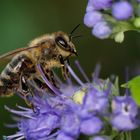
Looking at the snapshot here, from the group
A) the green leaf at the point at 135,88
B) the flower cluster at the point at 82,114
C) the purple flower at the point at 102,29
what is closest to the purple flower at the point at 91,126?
the flower cluster at the point at 82,114

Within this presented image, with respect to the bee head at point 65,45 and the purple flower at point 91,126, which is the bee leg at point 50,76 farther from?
the purple flower at point 91,126

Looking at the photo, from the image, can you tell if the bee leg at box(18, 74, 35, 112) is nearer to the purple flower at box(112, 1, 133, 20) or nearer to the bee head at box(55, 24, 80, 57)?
the bee head at box(55, 24, 80, 57)

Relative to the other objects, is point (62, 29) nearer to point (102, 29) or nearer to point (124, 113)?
point (102, 29)

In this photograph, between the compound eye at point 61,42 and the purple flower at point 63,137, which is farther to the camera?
the compound eye at point 61,42

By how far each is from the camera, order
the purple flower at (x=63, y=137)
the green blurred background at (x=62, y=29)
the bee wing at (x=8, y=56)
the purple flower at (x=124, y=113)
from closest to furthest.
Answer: the purple flower at (x=124, y=113) < the purple flower at (x=63, y=137) < the bee wing at (x=8, y=56) < the green blurred background at (x=62, y=29)

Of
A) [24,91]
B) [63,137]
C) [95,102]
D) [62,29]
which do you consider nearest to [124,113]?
[95,102]

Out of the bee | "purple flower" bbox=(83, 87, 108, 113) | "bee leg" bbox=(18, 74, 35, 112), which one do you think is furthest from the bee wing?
"purple flower" bbox=(83, 87, 108, 113)

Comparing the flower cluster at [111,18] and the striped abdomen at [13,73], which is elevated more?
the flower cluster at [111,18]

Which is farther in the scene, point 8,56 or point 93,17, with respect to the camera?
point 8,56
